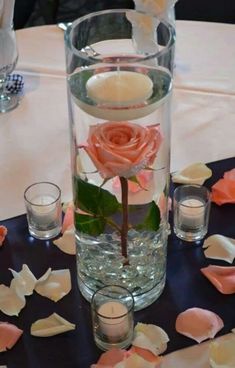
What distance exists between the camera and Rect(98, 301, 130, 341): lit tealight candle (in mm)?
938

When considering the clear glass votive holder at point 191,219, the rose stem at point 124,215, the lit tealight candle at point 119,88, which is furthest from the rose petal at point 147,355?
the lit tealight candle at point 119,88

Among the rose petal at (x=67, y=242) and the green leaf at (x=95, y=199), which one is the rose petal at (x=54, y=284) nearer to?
the rose petal at (x=67, y=242)

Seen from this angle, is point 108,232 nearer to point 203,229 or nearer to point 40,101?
point 203,229

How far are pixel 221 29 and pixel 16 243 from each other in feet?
2.74

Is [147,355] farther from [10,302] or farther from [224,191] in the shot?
[224,191]

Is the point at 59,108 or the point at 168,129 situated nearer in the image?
the point at 168,129

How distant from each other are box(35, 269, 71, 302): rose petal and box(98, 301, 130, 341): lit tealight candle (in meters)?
0.10

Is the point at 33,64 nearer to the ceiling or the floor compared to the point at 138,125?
nearer to the floor

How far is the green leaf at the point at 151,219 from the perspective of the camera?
3.21 ft

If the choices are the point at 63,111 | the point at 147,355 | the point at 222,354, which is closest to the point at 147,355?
the point at 147,355

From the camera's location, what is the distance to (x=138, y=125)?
0.90 m

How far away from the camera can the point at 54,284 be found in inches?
41.8

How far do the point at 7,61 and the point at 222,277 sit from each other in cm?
66

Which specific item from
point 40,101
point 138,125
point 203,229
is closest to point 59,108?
point 40,101
